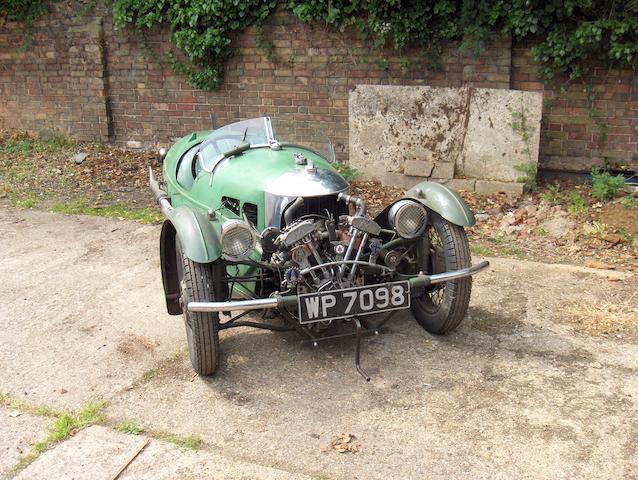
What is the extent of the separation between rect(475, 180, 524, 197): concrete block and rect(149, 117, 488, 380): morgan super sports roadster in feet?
10.6

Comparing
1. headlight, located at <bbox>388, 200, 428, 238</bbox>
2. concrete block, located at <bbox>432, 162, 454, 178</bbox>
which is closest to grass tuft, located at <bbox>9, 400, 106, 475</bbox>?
headlight, located at <bbox>388, 200, 428, 238</bbox>

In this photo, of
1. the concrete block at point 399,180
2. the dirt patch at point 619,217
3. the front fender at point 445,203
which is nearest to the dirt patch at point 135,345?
the front fender at point 445,203

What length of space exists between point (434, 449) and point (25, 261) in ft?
14.7

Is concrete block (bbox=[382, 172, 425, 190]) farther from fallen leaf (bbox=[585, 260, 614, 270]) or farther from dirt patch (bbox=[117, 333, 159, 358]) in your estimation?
dirt patch (bbox=[117, 333, 159, 358])

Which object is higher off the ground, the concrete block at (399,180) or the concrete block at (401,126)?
the concrete block at (401,126)

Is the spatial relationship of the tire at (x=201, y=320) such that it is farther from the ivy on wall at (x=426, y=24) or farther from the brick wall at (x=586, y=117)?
the brick wall at (x=586, y=117)

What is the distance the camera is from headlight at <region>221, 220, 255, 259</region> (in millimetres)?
4000

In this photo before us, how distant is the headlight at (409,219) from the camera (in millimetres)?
4402

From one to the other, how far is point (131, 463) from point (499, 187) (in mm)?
5571

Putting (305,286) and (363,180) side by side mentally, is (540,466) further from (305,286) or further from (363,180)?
(363,180)

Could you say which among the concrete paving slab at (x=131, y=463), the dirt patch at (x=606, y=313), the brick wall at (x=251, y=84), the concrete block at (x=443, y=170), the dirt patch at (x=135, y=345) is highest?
the brick wall at (x=251, y=84)

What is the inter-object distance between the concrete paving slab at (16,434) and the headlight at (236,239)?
136 centimetres

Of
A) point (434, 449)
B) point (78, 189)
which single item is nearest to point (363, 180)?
point (78, 189)

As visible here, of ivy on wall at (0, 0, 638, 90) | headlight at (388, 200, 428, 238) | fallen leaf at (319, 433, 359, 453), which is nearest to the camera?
fallen leaf at (319, 433, 359, 453)
